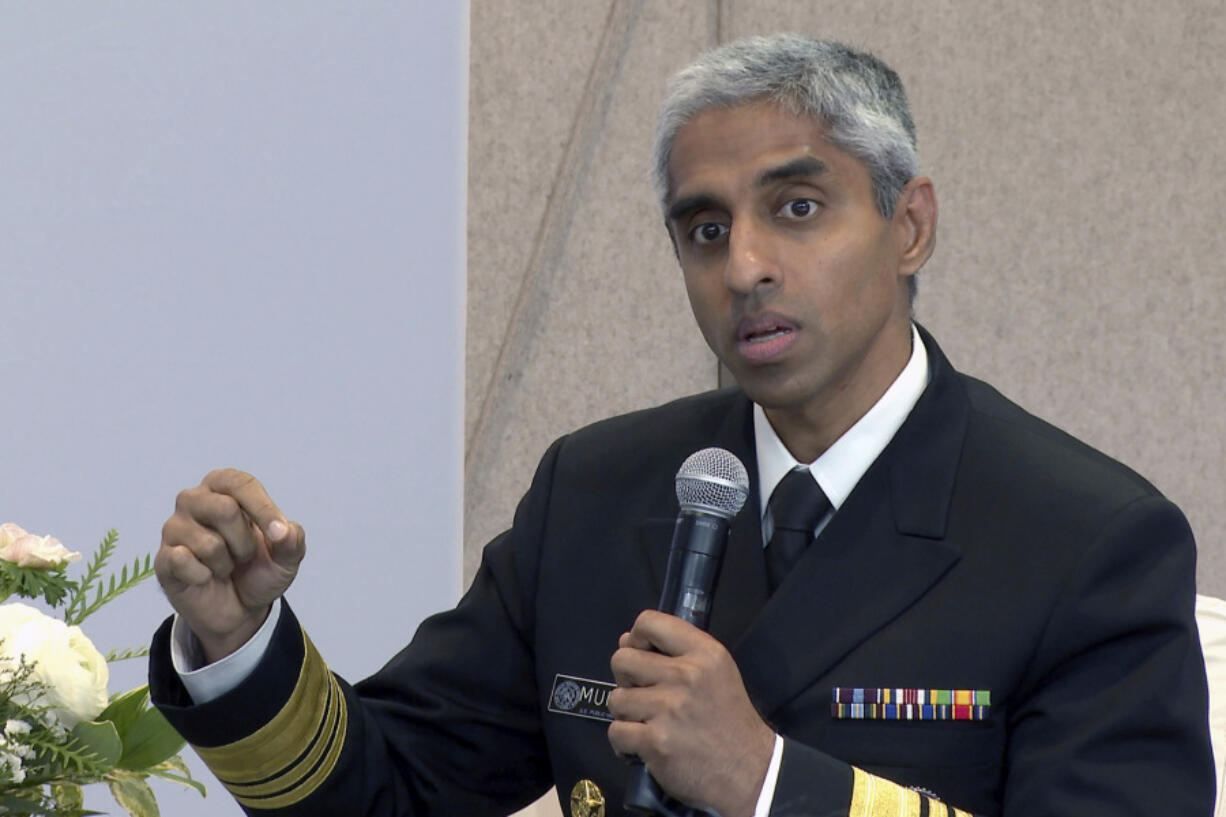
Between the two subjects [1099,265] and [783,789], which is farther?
[1099,265]

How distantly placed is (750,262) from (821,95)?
169 mm

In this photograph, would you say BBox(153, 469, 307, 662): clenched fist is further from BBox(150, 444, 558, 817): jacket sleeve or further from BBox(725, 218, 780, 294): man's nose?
BBox(725, 218, 780, 294): man's nose

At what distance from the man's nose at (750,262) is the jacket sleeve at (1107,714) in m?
0.37

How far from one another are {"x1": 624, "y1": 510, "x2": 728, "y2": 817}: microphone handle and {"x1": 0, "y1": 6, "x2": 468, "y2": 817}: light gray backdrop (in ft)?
4.79

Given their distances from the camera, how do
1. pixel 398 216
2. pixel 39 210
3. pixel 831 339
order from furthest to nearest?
pixel 398 216 → pixel 39 210 → pixel 831 339

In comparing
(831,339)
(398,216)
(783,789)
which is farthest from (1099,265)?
(783,789)

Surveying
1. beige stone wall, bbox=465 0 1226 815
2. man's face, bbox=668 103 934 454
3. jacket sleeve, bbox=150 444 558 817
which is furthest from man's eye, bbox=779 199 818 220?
beige stone wall, bbox=465 0 1226 815

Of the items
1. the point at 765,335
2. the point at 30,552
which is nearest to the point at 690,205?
the point at 765,335

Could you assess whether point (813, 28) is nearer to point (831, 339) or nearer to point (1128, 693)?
point (831, 339)

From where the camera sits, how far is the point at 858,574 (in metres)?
1.44

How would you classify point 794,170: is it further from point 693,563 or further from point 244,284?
point 244,284

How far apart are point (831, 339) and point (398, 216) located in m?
1.35

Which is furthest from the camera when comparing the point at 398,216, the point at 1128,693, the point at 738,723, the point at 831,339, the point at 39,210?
the point at 398,216

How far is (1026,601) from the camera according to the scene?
137 centimetres
